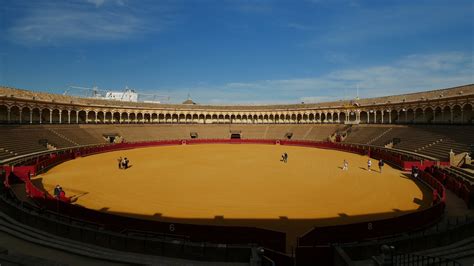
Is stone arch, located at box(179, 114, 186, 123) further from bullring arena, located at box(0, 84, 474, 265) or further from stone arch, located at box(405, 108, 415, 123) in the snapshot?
stone arch, located at box(405, 108, 415, 123)

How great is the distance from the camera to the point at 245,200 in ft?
57.6

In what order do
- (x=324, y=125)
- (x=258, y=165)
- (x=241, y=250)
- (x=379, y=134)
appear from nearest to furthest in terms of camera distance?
(x=241, y=250), (x=258, y=165), (x=379, y=134), (x=324, y=125)

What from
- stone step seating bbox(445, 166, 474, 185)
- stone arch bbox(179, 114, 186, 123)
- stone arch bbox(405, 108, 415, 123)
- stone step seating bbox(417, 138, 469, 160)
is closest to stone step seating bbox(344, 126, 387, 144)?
stone arch bbox(405, 108, 415, 123)

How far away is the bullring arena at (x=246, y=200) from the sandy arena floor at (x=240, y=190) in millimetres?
81

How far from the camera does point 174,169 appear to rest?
94.9ft

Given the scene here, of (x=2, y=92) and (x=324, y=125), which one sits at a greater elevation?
(x=2, y=92)

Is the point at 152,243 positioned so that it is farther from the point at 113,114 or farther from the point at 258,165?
the point at 113,114

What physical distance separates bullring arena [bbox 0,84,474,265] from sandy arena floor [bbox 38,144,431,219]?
8 centimetres

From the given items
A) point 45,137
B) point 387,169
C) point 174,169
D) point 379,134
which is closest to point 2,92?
point 45,137

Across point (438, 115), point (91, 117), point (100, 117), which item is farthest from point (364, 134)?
point (91, 117)

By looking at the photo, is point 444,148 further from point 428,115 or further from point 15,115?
point 15,115

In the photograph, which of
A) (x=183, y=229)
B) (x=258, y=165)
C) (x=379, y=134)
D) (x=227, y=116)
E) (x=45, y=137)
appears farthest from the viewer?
(x=227, y=116)

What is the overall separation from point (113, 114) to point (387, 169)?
60.2 metres

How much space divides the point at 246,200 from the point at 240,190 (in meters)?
2.49
